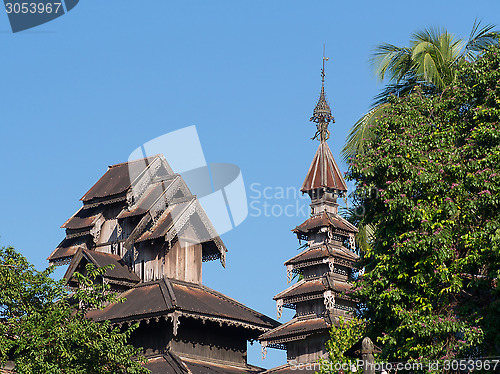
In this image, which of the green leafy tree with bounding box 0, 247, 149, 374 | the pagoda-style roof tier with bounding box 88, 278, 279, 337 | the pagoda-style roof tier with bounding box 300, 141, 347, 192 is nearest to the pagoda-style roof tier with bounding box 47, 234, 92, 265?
the pagoda-style roof tier with bounding box 88, 278, 279, 337

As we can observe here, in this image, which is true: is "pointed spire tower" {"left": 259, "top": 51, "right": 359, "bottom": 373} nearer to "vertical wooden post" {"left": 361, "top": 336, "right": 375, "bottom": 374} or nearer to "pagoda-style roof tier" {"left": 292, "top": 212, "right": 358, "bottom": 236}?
"pagoda-style roof tier" {"left": 292, "top": 212, "right": 358, "bottom": 236}

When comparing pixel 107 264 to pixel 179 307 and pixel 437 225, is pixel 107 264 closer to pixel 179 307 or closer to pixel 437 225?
pixel 179 307

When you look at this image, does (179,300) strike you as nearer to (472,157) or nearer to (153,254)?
(153,254)

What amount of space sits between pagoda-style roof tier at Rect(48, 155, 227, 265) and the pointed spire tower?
4.64 m

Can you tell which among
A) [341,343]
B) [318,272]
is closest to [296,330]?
[318,272]

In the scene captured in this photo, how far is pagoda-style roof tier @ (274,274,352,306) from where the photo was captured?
1715 inches

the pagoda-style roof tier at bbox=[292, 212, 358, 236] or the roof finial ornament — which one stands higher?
the roof finial ornament

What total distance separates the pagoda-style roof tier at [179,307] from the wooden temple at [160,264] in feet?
0.16

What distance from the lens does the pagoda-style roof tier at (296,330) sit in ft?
139

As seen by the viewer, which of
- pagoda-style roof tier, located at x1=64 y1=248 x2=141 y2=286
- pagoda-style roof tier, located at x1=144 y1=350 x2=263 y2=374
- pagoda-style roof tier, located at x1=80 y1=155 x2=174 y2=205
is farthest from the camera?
pagoda-style roof tier, located at x1=80 y1=155 x2=174 y2=205

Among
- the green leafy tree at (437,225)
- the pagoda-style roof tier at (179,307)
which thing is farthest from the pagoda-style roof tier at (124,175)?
the green leafy tree at (437,225)

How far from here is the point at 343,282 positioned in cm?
4462

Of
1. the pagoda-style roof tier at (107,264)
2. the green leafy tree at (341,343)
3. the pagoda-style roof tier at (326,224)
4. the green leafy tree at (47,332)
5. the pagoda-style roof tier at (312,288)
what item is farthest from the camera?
the pagoda-style roof tier at (326,224)

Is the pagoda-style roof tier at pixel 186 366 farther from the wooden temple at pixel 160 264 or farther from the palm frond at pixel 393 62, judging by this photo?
the palm frond at pixel 393 62
